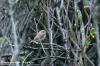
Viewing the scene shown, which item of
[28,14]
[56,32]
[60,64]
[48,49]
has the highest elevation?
[28,14]

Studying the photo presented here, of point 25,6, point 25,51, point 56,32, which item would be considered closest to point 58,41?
point 56,32

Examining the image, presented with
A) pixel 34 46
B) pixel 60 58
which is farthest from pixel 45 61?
pixel 34 46

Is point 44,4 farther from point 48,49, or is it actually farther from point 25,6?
point 48,49

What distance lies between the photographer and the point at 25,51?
309 centimetres

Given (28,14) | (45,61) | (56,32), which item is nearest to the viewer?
(28,14)

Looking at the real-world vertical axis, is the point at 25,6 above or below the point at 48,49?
above

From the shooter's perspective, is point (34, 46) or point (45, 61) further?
point (34, 46)

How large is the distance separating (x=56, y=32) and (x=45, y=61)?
1.33 ft

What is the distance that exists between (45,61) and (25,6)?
26.1 inches

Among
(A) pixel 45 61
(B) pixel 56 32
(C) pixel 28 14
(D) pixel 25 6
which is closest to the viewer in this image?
(C) pixel 28 14

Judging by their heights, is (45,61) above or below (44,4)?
below

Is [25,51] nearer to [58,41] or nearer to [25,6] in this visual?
[58,41]

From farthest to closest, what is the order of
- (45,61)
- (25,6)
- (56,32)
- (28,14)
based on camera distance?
(56,32) → (45,61) → (25,6) → (28,14)

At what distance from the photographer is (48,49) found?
303cm
